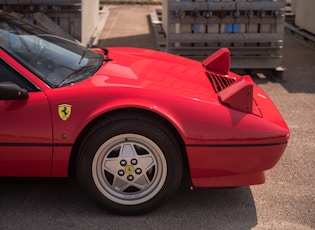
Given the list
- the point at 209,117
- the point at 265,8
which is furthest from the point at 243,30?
the point at 209,117

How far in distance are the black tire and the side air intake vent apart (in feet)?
2.23

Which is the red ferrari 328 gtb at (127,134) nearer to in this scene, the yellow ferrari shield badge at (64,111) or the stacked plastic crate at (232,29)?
the yellow ferrari shield badge at (64,111)

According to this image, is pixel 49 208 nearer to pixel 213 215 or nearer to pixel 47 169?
pixel 47 169

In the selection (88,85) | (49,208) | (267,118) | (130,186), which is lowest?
(49,208)

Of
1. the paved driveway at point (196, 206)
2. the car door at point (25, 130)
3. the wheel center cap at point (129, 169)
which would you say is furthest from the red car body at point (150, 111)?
the wheel center cap at point (129, 169)

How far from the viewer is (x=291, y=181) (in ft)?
13.0

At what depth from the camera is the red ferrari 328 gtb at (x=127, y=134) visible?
3.16 metres

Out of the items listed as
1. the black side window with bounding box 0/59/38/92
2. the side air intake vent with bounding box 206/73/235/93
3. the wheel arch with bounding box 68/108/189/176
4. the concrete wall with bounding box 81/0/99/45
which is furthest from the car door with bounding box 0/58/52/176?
the concrete wall with bounding box 81/0/99/45

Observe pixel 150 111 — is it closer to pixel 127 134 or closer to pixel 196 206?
pixel 127 134

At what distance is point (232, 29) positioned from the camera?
289 inches

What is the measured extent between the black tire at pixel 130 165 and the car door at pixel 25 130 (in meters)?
0.25

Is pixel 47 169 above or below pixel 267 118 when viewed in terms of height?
below

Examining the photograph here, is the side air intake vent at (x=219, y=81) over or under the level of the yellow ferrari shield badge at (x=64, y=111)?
over

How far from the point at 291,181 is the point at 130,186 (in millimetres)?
1410
